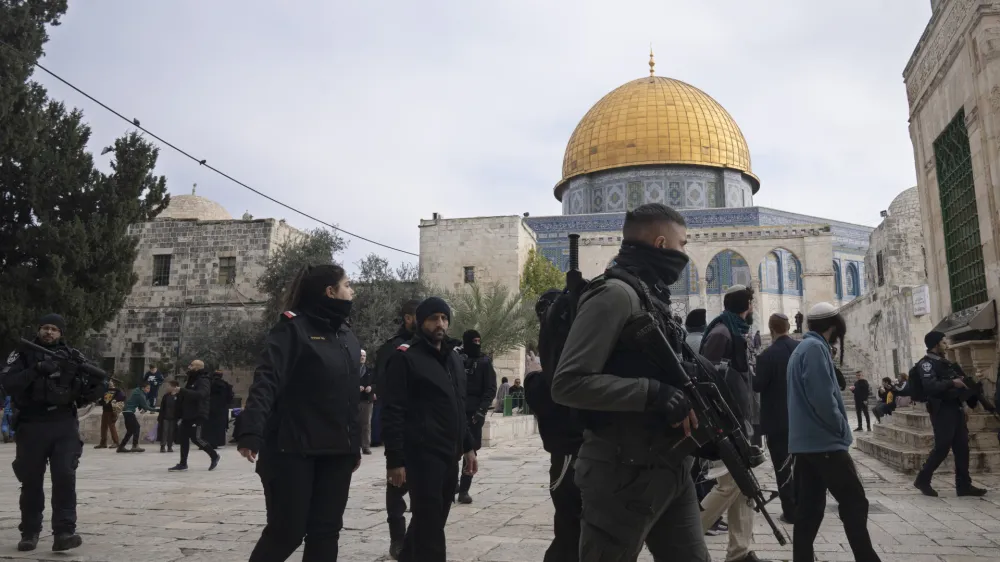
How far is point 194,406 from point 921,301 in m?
15.7

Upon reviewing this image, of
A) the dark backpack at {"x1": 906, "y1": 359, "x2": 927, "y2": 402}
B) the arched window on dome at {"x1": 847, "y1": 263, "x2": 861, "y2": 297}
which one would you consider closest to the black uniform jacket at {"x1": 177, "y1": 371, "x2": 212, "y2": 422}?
the dark backpack at {"x1": 906, "y1": 359, "x2": 927, "y2": 402}

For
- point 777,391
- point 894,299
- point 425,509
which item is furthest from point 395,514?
point 894,299

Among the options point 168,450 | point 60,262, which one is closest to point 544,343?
point 168,450

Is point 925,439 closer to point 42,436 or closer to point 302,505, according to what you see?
point 302,505

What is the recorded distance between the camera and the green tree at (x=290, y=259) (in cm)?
2167

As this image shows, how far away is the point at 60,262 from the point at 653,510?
49.9 feet

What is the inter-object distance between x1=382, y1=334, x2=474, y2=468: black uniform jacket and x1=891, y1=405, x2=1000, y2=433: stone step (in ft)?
18.4

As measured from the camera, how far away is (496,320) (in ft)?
72.1

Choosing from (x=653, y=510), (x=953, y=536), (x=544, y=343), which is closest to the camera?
(x=653, y=510)

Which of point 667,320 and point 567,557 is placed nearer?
point 667,320

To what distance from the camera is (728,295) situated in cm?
442

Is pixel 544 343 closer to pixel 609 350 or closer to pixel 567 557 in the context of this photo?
pixel 609 350

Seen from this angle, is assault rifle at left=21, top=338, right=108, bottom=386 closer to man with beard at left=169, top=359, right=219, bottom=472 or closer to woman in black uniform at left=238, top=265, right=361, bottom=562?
woman in black uniform at left=238, top=265, right=361, bottom=562

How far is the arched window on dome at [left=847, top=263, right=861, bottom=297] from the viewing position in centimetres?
3416
